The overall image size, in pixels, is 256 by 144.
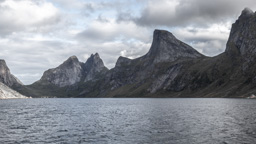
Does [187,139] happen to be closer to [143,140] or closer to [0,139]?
[143,140]

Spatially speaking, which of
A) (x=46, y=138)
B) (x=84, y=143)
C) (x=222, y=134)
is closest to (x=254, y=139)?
(x=222, y=134)

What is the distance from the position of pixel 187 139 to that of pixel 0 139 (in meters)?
36.1

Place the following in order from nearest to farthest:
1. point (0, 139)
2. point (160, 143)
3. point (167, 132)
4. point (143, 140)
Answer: point (160, 143), point (143, 140), point (0, 139), point (167, 132)

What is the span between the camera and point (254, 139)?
4481 centimetres

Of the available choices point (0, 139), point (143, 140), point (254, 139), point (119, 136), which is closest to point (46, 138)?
point (0, 139)

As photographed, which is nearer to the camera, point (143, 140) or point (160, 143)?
point (160, 143)

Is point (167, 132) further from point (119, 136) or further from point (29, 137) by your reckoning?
point (29, 137)

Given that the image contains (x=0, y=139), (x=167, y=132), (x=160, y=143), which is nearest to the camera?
(x=160, y=143)

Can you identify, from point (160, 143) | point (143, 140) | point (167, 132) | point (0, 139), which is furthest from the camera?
point (167, 132)

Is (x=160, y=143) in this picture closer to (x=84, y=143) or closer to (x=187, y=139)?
(x=187, y=139)

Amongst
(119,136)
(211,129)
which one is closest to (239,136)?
(211,129)

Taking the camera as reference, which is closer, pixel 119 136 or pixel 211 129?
pixel 119 136

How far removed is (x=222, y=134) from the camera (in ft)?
167

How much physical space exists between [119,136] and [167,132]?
11.0 m
